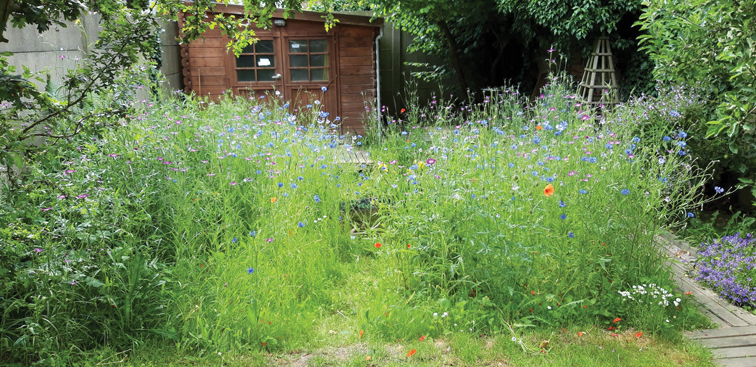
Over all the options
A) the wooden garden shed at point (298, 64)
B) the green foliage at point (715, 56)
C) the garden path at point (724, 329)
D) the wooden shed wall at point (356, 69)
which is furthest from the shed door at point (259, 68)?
the garden path at point (724, 329)

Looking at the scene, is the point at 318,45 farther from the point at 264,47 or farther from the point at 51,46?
the point at 51,46

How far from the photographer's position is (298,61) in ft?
28.7

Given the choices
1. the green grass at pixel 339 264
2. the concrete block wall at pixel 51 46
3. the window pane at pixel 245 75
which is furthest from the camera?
the window pane at pixel 245 75

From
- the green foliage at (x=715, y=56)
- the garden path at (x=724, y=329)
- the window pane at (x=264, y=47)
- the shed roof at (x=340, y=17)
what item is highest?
the shed roof at (x=340, y=17)

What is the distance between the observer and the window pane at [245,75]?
8.75 meters

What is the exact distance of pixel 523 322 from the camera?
3049 millimetres

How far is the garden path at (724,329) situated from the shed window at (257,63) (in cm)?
676

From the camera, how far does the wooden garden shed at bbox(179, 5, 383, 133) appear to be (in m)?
8.63

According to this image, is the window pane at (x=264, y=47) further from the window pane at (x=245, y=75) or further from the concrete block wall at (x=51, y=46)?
the concrete block wall at (x=51, y=46)

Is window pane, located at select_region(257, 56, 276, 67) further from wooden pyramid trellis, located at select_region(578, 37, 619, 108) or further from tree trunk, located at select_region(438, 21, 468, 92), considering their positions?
wooden pyramid trellis, located at select_region(578, 37, 619, 108)

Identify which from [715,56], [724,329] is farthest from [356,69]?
[724,329]

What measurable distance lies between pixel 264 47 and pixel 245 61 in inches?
15.6

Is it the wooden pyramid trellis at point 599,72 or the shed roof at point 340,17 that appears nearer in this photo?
the wooden pyramid trellis at point 599,72

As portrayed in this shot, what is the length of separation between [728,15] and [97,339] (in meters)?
4.29
